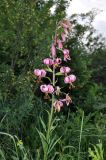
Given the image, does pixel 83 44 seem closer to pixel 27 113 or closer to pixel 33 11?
pixel 33 11

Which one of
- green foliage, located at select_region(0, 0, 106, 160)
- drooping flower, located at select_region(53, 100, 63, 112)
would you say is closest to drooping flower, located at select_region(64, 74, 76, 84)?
drooping flower, located at select_region(53, 100, 63, 112)

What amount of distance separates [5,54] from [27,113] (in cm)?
151

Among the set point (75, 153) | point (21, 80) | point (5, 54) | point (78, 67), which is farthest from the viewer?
point (78, 67)

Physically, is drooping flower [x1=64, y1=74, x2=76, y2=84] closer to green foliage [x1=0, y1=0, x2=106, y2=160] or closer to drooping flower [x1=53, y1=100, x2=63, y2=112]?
drooping flower [x1=53, y1=100, x2=63, y2=112]

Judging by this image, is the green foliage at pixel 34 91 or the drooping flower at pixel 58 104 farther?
the green foliage at pixel 34 91

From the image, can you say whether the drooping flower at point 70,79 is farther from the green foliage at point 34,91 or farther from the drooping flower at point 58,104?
the green foliage at point 34,91

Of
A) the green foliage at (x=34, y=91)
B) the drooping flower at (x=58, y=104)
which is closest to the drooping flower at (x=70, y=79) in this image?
the drooping flower at (x=58, y=104)

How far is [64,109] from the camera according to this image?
26.9 feet

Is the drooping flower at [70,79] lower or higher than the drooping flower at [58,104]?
Answer: higher

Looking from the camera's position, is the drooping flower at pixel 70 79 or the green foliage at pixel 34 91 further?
the green foliage at pixel 34 91

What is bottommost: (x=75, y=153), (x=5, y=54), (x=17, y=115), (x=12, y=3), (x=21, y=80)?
(x=75, y=153)

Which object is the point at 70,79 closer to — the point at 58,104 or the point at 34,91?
the point at 58,104

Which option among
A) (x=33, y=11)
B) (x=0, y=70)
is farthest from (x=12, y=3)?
(x=0, y=70)

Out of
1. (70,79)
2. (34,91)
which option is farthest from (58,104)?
(34,91)
